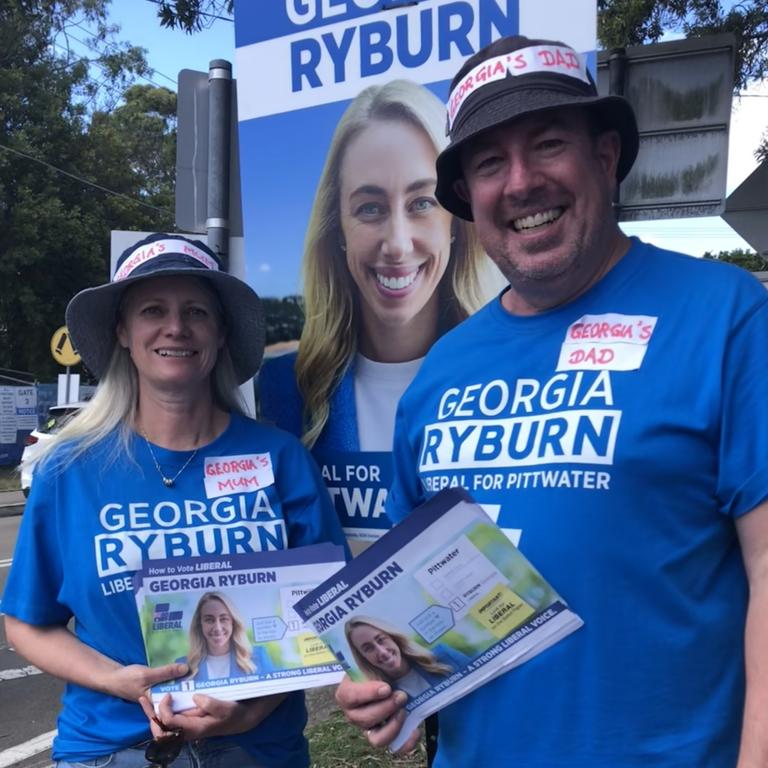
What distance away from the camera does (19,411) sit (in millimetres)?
18984

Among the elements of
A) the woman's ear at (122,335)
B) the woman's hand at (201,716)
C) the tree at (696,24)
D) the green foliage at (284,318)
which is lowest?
the woman's hand at (201,716)

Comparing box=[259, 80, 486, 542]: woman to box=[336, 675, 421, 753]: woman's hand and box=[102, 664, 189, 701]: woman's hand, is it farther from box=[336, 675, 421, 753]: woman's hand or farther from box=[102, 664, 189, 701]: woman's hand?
box=[336, 675, 421, 753]: woman's hand

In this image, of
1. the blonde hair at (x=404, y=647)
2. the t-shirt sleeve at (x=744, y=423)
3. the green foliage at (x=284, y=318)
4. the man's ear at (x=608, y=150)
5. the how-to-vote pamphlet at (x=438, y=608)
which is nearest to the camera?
the t-shirt sleeve at (x=744, y=423)

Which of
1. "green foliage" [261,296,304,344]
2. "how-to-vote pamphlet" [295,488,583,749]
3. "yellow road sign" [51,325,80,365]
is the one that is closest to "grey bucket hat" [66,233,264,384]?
"green foliage" [261,296,304,344]

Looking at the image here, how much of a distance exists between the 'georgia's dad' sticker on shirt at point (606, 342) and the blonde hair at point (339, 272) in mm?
951

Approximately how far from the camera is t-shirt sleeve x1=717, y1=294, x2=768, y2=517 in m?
1.32

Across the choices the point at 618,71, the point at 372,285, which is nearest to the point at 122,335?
the point at 372,285

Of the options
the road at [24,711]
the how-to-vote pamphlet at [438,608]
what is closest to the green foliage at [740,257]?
the road at [24,711]

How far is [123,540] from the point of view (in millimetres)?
2061

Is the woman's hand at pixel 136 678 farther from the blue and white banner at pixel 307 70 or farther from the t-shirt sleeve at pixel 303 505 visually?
the blue and white banner at pixel 307 70

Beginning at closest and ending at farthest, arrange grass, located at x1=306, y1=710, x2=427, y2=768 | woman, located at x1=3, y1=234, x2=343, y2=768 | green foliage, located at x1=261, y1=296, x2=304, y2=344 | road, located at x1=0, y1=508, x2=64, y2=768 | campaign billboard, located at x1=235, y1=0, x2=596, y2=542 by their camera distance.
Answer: woman, located at x1=3, y1=234, x2=343, y2=768 → campaign billboard, located at x1=235, y1=0, x2=596, y2=542 → green foliage, located at x1=261, y1=296, x2=304, y2=344 → grass, located at x1=306, y1=710, x2=427, y2=768 → road, located at x1=0, y1=508, x2=64, y2=768

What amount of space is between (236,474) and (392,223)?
93cm

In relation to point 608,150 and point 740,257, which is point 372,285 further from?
point 740,257

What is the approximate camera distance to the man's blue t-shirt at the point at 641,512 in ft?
4.53
